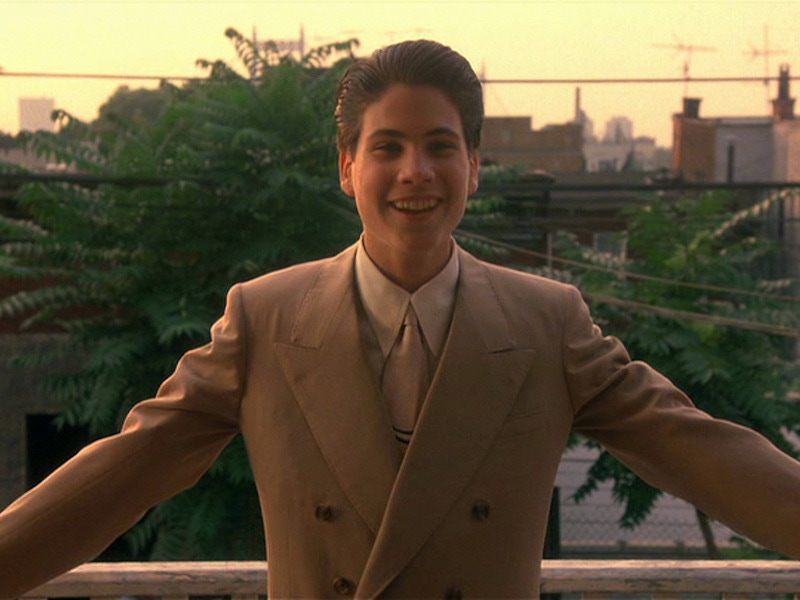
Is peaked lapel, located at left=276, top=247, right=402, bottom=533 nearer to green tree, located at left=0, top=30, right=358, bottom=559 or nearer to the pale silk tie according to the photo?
the pale silk tie

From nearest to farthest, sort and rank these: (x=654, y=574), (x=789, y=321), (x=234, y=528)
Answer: (x=654, y=574), (x=234, y=528), (x=789, y=321)

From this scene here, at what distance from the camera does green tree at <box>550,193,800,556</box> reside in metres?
6.64

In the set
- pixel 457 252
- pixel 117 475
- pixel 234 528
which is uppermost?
pixel 457 252

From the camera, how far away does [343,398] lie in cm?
165

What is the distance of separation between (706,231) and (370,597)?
5851 millimetres

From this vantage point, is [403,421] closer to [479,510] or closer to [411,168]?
[479,510]

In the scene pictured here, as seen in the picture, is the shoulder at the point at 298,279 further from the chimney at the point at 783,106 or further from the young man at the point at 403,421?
the chimney at the point at 783,106

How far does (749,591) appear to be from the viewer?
2.77 m

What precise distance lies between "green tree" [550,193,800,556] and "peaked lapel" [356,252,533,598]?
16.0 feet

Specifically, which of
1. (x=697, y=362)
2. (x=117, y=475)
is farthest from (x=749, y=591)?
(x=697, y=362)

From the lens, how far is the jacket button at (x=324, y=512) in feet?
5.38

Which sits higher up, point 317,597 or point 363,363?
point 363,363

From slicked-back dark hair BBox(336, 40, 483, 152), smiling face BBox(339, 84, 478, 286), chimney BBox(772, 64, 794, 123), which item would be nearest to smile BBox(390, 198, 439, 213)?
smiling face BBox(339, 84, 478, 286)

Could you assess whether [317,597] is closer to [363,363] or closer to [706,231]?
[363,363]
